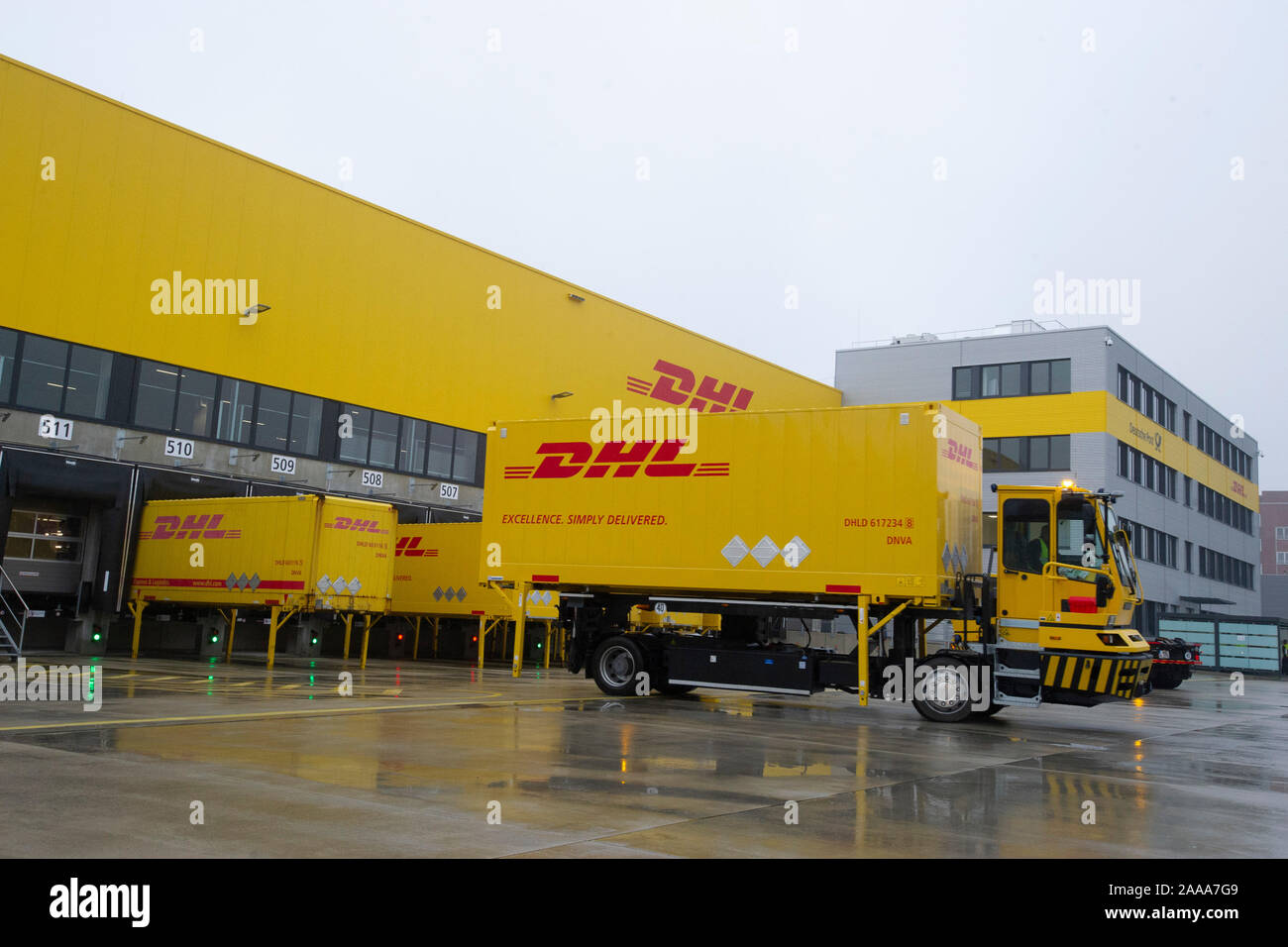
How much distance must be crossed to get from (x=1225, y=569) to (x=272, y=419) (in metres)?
54.7

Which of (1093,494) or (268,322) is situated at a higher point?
(268,322)

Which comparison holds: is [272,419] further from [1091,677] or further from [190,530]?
[1091,677]

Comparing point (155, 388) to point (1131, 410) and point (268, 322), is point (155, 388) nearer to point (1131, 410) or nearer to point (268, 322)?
point (268, 322)

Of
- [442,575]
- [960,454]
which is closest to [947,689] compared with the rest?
[960,454]

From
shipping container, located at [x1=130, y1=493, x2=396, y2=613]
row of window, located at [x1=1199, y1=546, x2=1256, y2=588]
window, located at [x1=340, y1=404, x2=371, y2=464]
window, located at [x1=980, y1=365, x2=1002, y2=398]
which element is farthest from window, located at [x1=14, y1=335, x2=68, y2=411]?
row of window, located at [x1=1199, y1=546, x2=1256, y2=588]

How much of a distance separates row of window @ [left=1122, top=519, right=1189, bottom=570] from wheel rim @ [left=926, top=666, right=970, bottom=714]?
34.3 m

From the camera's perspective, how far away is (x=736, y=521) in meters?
15.7

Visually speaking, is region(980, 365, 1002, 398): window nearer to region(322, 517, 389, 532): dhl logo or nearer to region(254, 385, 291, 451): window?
region(254, 385, 291, 451): window

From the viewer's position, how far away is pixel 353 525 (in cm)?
2241

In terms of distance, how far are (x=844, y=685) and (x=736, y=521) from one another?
2.98 metres

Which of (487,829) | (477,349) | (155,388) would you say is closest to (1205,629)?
(477,349)

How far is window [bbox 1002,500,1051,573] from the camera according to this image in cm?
1386

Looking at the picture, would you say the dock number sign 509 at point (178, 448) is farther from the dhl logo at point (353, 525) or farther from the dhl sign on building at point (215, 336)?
the dhl logo at point (353, 525)
